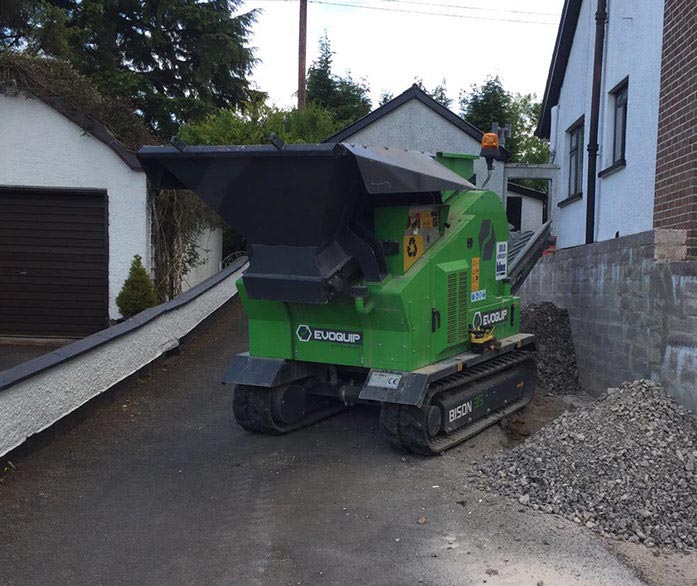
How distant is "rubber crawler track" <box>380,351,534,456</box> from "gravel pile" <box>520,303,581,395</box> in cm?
192

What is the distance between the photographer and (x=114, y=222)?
10688mm

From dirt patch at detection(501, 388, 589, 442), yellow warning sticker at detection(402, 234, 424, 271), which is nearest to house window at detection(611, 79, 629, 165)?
dirt patch at detection(501, 388, 589, 442)

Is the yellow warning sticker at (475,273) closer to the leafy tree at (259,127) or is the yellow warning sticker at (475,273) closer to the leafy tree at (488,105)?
the leafy tree at (259,127)

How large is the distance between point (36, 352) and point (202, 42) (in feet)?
41.5

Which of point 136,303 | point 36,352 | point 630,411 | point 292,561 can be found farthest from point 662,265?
point 36,352

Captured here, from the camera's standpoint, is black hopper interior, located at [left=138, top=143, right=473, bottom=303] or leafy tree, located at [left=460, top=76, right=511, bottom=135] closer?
black hopper interior, located at [left=138, top=143, right=473, bottom=303]

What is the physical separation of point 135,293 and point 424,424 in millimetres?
6041

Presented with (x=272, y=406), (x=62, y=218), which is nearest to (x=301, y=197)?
(x=272, y=406)

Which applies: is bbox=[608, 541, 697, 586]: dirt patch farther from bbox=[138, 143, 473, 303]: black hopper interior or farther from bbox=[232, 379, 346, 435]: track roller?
bbox=[232, 379, 346, 435]: track roller

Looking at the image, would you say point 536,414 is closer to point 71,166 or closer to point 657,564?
point 657,564

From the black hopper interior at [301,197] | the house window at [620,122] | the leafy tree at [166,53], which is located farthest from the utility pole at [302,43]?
the black hopper interior at [301,197]

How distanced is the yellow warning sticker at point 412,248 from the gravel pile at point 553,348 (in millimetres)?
3453

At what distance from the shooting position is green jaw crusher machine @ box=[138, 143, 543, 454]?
5.16 m

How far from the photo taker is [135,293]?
34.1 ft
